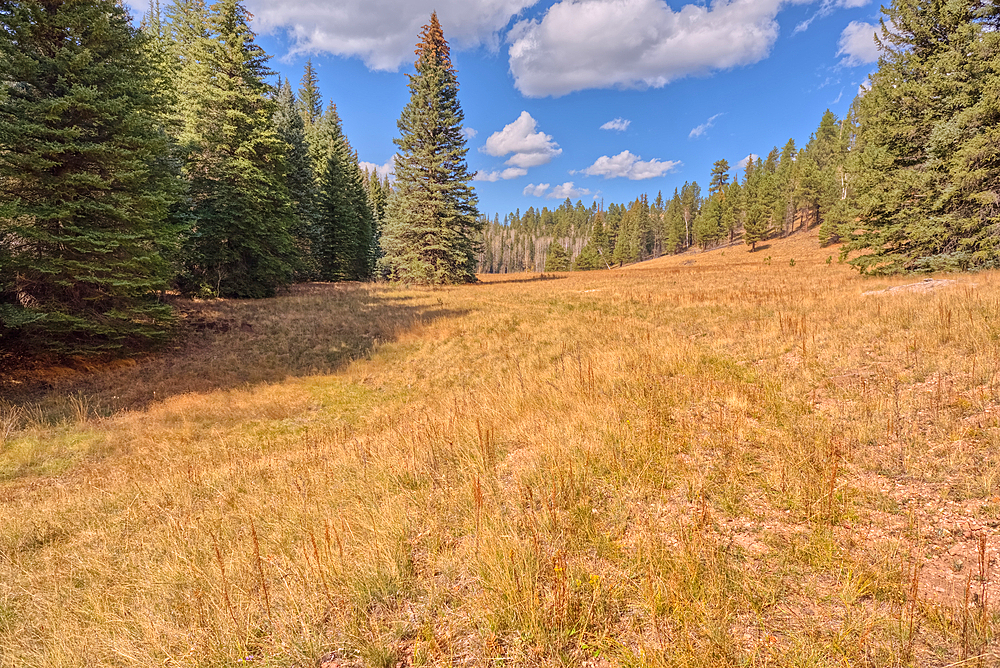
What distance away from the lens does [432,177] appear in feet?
93.8

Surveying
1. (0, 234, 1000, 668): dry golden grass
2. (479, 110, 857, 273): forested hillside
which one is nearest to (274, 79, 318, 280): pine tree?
(0, 234, 1000, 668): dry golden grass

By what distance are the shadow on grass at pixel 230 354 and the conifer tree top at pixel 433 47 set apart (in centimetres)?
1956

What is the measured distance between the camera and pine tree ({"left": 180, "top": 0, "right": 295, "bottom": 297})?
708 inches

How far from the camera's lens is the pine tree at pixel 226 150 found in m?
18.0

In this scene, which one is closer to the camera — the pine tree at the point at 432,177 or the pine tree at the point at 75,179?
the pine tree at the point at 75,179

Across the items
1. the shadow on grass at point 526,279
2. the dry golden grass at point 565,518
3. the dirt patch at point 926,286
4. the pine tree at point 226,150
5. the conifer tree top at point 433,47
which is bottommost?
the dry golden grass at point 565,518

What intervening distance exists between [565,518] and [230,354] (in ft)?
41.1

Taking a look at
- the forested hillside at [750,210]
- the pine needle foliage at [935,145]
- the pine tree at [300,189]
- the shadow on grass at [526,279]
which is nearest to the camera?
the pine needle foliage at [935,145]

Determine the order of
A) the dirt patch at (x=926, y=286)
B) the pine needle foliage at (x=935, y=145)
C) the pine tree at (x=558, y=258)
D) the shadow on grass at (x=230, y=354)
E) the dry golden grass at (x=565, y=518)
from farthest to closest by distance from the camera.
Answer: the pine tree at (x=558, y=258)
the pine needle foliage at (x=935, y=145)
the dirt patch at (x=926, y=286)
the shadow on grass at (x=230, y=354)
the dry golden grass at (x=565, y=518)

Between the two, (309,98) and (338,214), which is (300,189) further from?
(309,98)

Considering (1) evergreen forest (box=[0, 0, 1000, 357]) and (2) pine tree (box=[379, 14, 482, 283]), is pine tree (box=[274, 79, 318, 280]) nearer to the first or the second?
(1) evergreen forest (box=[0, 0, 1000, 357])

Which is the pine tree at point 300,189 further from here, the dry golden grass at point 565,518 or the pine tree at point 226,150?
the dry golden grass at point 565,518

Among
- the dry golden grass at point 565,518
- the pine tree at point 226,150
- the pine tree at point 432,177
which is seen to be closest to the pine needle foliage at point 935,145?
the dry golden grass at point 565,518

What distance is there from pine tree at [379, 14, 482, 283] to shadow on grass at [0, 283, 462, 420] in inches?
385
